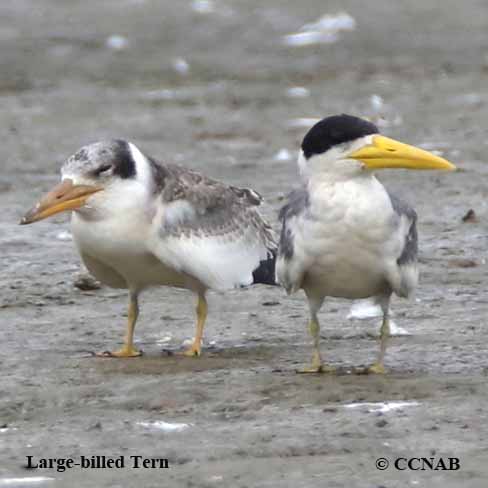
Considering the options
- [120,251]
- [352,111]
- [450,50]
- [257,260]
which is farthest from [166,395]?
[450,50]

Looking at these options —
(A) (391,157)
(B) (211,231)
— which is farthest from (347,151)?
(B) (211,231)

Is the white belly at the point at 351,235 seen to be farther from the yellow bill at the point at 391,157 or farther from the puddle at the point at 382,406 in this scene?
the puddle at the point at 382,406

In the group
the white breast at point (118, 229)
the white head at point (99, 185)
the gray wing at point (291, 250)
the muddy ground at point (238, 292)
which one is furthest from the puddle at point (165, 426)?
the white head at point (99, 185)

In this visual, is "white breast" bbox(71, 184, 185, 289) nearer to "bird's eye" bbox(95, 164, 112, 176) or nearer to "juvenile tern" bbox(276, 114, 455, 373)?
"bird's eye" bbox(95, 164, 112, 176)

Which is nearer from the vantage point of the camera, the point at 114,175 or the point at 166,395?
the point at 166,395

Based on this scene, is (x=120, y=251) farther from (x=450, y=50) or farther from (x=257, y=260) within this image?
(x=450, y=50)

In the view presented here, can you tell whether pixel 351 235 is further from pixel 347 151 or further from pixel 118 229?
pixel 118 229

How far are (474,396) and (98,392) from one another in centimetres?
157

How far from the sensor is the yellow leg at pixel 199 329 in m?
7.82

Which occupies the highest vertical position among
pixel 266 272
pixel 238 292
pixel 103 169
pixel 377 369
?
pixel 103 169

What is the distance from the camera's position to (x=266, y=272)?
8.23m

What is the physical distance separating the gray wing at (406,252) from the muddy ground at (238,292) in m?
0.41

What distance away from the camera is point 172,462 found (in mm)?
6062

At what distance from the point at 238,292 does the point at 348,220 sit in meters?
2.44
